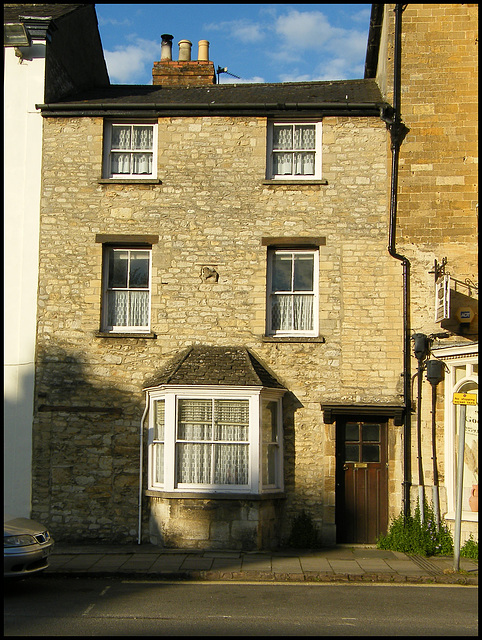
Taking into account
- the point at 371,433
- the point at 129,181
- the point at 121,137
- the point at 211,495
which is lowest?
the point at 211,495

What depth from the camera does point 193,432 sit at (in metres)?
14.1

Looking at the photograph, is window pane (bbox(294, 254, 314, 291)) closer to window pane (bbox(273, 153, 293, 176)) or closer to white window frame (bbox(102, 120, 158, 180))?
window pane (bbox(273, 153, 293, 176))

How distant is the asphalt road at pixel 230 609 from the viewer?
8.10m

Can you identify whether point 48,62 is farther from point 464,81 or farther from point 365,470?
point 365,470

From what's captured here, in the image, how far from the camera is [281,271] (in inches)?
591

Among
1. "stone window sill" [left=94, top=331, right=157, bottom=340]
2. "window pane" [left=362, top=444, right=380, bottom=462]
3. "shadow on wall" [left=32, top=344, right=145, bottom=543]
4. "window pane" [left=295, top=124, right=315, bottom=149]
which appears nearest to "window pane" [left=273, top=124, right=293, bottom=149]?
"window pane" [left=295, top=124, right=315, bottom=149]

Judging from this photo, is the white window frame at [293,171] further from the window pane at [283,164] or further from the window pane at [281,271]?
the window pane at [281,271]

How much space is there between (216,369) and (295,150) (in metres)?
5.15

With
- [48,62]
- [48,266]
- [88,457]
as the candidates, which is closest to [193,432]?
[88,457]

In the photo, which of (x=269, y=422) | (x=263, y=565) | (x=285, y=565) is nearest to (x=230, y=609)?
(x=263, y=565)

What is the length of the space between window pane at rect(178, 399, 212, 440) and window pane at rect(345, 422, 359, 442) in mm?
2859

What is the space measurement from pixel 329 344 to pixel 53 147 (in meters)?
→ 7.38

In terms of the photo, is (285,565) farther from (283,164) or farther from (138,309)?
(283,164)

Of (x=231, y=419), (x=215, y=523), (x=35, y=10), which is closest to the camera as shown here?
(x=215, y=523)
